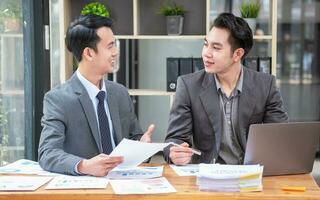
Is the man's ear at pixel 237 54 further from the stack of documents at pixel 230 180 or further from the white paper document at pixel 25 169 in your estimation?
the white paper document at pixel 25 169

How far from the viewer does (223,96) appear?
2.24 meters

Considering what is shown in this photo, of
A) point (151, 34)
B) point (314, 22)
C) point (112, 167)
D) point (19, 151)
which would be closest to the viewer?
point (112, 167)

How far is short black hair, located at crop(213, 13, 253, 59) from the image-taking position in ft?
7.30

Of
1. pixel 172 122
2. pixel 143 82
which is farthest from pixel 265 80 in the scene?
pixel 143 82

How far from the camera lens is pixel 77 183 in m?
1.65

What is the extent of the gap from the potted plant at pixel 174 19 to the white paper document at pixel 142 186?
1906mm

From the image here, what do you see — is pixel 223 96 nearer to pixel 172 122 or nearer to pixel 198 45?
A: pixel 172 122

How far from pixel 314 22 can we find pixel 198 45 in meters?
2.33

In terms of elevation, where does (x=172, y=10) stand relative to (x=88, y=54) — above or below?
above

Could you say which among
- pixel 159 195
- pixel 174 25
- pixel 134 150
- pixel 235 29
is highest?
pixel 174 25

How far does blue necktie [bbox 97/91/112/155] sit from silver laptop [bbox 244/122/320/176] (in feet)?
2.04

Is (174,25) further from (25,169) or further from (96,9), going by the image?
(25,169)

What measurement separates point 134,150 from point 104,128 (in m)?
0.36

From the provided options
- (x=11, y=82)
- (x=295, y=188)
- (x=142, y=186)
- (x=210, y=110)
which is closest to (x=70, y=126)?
(x=142, y=186)
